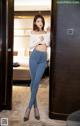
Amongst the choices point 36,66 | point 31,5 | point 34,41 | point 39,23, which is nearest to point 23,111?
point 36,66

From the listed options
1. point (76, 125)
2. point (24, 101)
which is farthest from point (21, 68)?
point (76, 125)

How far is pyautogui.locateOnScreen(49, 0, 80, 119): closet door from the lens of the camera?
321cm

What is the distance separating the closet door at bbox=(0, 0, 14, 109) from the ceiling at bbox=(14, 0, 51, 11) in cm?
343

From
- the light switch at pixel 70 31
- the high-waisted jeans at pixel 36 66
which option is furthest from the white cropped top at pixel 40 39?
the light switch at pixel 70 31

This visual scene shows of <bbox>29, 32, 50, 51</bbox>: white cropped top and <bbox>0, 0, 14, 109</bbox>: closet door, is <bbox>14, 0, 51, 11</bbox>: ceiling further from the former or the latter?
<bbox>29, 32, 50, 51</bbox>: white cropped top

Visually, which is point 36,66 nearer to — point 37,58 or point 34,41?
point 37,58

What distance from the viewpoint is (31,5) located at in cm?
701

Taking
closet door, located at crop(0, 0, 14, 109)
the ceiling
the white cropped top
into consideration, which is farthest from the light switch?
the ceiling

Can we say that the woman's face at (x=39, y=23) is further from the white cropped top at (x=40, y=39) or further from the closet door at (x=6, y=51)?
the closet door at (x=6, y=51)

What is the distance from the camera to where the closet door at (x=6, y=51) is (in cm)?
361

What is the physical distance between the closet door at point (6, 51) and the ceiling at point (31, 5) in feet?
11.2

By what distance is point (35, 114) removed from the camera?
3500 mm

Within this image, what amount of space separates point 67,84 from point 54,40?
628 mm

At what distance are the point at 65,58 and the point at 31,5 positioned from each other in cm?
410
